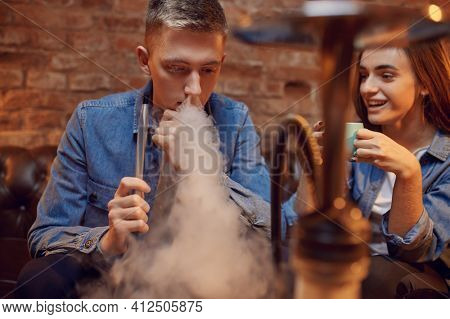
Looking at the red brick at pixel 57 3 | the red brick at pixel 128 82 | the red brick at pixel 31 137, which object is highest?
the red brick at pixel 57 3

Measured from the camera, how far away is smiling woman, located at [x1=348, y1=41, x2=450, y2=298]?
32.8 inches

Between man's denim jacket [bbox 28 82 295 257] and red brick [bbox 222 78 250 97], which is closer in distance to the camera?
man's denim jacket [bbox 28 82 295 257]

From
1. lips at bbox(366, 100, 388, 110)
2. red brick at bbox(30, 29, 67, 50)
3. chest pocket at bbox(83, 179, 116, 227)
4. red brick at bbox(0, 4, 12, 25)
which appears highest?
red brick at bbox(0, 4, 12, 25)

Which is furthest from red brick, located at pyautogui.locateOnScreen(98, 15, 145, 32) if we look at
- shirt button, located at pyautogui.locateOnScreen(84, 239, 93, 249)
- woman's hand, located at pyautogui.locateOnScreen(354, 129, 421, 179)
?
woman's hand, located at pyautogui.locateOnScreen(354, 129, 421, 179)

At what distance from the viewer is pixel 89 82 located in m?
1.54

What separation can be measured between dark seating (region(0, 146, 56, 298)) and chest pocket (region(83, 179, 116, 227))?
333mm

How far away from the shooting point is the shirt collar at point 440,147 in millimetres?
932

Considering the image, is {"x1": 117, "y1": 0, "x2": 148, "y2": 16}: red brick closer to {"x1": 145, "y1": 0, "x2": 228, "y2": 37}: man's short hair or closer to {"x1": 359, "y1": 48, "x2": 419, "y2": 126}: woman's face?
{"x1": 145, "y1": 0, "x2": 228, "y2": 37}: man's short hair

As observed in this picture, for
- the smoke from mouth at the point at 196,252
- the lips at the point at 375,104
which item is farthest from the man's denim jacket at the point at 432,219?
the smoke from mouth at the point at 196,252

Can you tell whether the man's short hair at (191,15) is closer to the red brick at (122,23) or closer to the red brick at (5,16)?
the red brick at (122,23)

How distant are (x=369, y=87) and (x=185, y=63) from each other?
38 centimetres

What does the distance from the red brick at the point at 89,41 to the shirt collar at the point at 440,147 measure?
1.04 m

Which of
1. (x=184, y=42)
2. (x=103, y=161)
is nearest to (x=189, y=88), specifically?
(x=184, y=42)

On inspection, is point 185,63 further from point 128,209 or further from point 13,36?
point 13,36
